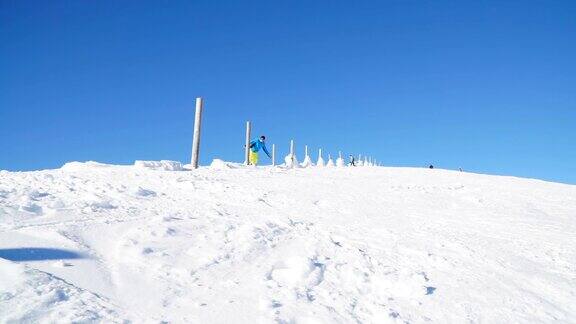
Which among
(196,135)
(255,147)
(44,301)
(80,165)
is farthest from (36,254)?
(255,147)

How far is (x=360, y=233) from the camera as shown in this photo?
6.20m

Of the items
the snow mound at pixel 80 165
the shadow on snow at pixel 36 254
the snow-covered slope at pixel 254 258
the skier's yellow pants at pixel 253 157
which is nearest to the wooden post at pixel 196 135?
the snow mound at pixel 80 165

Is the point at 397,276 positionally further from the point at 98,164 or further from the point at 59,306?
the point at 98,164

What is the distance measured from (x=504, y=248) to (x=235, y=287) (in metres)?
4.04

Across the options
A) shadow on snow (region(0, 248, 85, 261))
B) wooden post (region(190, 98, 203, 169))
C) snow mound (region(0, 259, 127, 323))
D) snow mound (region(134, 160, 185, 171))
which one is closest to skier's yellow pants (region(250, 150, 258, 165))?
wooden post (region(190, 98, 203, 169))

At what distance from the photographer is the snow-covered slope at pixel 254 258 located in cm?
364

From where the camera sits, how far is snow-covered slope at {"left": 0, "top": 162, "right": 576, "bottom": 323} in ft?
Answer: 11.9

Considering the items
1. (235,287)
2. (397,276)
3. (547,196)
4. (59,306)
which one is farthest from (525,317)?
(547,196)

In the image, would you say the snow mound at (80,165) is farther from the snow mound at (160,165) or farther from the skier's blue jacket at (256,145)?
the skier's blue jacket at (256,145)

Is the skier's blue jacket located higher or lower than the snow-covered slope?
higher

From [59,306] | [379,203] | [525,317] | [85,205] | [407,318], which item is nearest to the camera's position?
[59,306]

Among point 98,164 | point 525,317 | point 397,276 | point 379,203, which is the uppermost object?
point 98,164

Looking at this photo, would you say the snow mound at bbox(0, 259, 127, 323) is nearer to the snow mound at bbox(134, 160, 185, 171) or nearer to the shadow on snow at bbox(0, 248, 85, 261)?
the shadow on snow at bbox(0, 248, 85, 261)

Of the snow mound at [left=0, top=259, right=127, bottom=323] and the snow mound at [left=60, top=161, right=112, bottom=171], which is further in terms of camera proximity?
the snow mound at [left=60, top=161, right=112, bottom=171]
